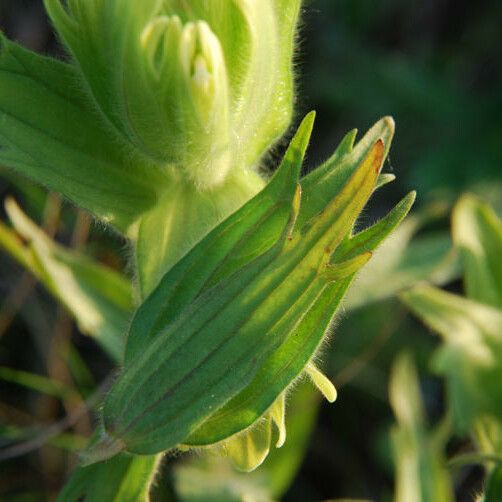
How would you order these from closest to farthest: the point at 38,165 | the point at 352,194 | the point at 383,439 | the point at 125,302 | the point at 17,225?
the point at 352,194 < the point at 38,165 < the point at 17,225 < the point at 125,302 < the point at 383,439

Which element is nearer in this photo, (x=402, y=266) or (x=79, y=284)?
(x=79, y=284)

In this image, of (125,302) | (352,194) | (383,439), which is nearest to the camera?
(352,194)

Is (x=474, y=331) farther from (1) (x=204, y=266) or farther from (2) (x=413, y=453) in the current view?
(1) (x=204, y=266)

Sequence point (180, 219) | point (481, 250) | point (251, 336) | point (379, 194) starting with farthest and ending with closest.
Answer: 1. point (379, 194)
2. point (481, 250)
3. point (180, 219)
4. point (251, 336)

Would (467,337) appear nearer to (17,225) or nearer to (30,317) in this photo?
(17,225)

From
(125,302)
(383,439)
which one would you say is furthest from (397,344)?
(125,302)

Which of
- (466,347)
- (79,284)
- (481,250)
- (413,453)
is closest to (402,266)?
(481,250)

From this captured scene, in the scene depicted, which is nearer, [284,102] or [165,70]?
[165,70]

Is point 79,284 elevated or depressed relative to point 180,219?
depressed
